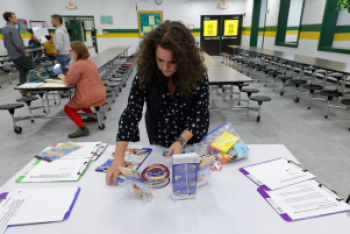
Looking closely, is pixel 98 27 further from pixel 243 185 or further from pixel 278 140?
pixel 243 185

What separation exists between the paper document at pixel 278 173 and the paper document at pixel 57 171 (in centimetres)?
92

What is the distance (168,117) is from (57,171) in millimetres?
706

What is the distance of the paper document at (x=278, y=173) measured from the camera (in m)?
1.10

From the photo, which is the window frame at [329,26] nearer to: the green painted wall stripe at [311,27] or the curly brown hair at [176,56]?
the green painted wall stripe at [311,27]

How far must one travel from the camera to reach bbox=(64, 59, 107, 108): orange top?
10.3 ft

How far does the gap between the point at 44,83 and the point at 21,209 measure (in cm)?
298

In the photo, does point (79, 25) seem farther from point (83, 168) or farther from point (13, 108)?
point (83, 168)

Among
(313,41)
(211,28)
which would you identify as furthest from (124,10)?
(313,41)

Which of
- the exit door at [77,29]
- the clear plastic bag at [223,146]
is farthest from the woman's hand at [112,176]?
the exit door at [77,29]

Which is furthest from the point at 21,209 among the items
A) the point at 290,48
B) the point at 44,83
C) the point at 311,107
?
the point at 290,48

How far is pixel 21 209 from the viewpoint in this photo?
3.15ft

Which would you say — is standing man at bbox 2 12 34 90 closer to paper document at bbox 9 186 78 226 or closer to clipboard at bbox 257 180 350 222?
paper document at bbox 9 186 78 226

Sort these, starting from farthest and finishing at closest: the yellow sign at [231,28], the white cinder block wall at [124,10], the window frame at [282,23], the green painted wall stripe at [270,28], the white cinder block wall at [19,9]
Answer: the yellow sign at [231,28]
the white cinder block wall at [124,10]
the green painted wall stripe at [270,28]
the white cinder block wall at [19,9]
the window frame at [282,23]

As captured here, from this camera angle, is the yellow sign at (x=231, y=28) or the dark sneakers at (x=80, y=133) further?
the yellow sign at (x=231, y=28)
